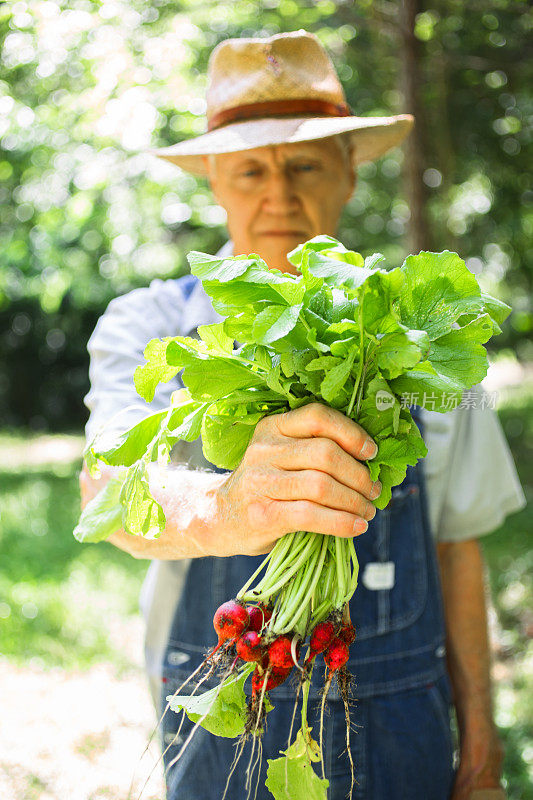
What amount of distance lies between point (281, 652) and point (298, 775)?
0.78ft

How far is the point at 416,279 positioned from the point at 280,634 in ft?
2.15

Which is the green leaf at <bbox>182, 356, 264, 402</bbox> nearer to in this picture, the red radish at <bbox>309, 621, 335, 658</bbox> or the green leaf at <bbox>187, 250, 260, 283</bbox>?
the green leaf at <bbox>187, 250, 260, 283</bbox>

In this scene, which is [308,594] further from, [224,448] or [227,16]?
[227,16]

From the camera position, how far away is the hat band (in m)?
1.98

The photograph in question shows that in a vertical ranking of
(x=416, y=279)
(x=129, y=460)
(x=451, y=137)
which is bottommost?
→ (x=129, y=460)

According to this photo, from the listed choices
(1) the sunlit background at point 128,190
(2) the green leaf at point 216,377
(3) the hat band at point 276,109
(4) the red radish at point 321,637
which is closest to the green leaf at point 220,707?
(4) the red radish at point 321,637

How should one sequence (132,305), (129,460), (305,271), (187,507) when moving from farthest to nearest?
(132,305)
(187,507)
(129,460)
(305,271)

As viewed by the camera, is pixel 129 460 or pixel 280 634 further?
pixel 129 460

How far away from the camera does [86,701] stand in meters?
4.16

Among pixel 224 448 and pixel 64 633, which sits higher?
pixel 224 448

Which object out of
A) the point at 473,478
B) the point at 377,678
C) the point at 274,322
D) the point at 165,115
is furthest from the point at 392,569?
the point at 165,115

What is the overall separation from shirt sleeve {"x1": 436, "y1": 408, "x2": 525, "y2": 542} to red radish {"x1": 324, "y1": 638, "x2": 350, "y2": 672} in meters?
1.00

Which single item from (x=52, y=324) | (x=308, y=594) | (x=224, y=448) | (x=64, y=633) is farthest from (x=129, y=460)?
(x=52, y=324)

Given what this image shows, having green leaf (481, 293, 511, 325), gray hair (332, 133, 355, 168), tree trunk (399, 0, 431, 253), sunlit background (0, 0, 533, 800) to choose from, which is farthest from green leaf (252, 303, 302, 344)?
tree trunk (399, 0, 431, 253)
